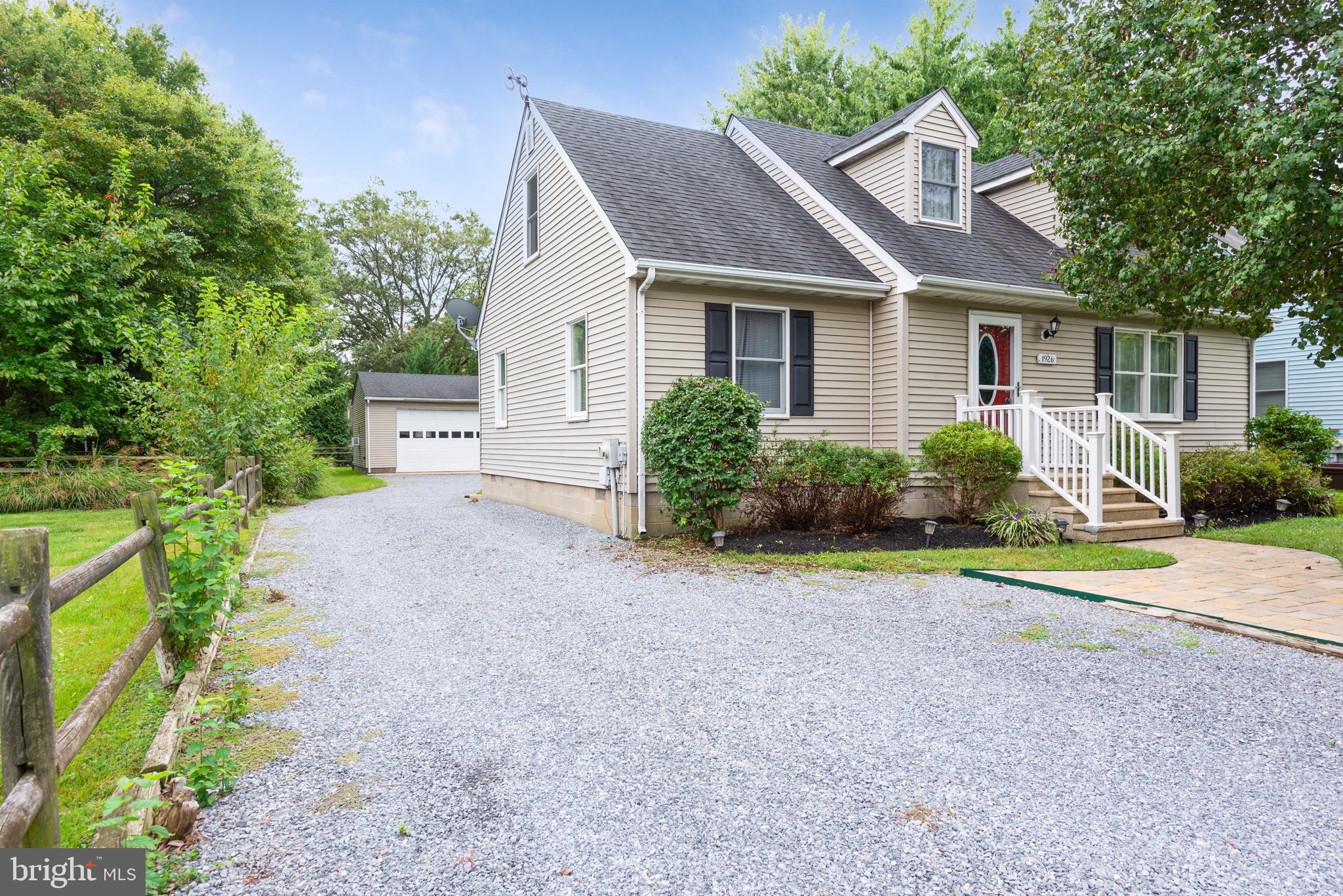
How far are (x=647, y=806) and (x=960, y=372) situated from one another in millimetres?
9023

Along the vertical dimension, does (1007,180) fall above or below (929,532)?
above

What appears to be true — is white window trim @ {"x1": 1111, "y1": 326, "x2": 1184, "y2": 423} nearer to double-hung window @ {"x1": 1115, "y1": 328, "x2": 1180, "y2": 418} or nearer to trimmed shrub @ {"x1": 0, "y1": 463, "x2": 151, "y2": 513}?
double-hung window @ {"x1": 1115, "y1": 328, "x2": 1180, "y2": 418}

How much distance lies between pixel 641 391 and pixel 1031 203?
9584 millimetres

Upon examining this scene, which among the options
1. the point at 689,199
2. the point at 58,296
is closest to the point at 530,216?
the point at 689,199

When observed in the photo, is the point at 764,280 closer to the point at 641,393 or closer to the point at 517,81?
the point at 641,393

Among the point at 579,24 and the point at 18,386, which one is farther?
the point at 579,24

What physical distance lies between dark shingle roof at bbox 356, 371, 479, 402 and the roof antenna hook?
53.9ft

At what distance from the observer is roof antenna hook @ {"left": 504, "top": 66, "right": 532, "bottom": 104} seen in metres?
12.0

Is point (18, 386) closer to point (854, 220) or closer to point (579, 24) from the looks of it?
point (579, 24)

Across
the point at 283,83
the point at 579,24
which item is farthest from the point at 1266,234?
the point at 283,83

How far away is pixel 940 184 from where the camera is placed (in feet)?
37.8

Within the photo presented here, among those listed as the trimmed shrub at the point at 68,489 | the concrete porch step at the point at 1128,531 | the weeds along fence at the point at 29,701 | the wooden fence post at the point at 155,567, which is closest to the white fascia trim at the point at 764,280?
the concrete porch step at the point at 1128,531

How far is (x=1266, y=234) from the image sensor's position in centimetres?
538

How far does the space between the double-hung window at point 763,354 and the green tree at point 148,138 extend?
43.3 ft
